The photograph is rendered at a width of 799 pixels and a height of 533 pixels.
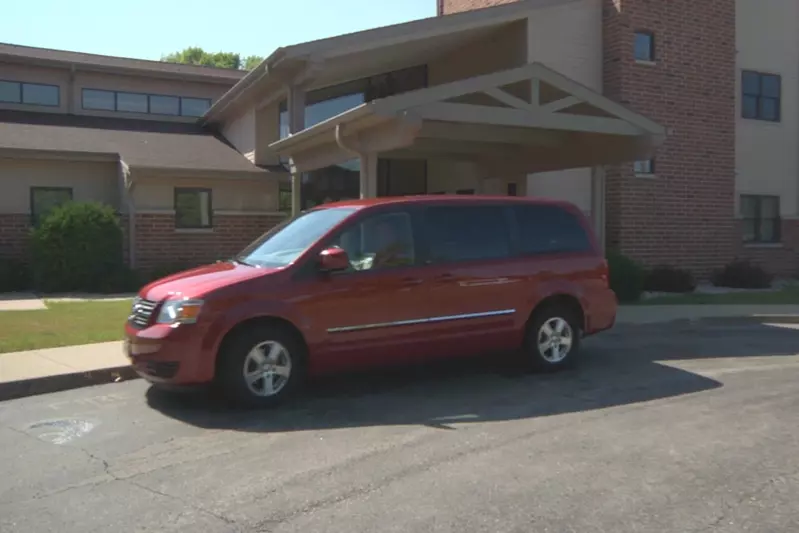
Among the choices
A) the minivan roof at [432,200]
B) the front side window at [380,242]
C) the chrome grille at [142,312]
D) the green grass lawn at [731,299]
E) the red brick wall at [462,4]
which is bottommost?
the green grass lawn at [731,299]

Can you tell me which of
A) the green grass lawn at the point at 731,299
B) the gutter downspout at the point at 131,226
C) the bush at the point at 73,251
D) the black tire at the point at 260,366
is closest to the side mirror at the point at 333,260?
the black tire at the point at 260,366

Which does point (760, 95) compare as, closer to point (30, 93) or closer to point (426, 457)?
point (426, 457)

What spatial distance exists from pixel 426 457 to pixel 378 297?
7.34 feet

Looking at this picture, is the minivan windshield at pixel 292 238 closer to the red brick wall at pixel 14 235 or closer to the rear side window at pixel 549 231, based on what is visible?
the rear side window at pixel 549 231

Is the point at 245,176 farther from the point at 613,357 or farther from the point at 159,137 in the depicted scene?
the point at 613,357

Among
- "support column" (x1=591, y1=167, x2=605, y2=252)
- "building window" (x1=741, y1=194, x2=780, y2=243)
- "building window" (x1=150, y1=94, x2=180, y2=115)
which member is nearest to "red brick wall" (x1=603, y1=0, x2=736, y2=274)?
"building window" (x1=741, y1=194, x2=780, y2=243)

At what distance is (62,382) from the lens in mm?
8156

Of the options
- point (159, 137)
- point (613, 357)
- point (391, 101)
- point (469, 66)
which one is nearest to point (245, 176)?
point (159, 137)

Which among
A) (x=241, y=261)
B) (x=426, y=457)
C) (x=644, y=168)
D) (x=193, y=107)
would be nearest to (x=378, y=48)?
(x=644, y=168)

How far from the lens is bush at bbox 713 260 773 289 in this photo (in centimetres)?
1861

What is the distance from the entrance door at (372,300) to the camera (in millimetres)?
7273

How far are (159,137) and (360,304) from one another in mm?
16266

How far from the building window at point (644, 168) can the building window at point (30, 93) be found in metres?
16.9

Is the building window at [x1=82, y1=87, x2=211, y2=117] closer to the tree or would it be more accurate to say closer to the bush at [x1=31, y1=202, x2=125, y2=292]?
the bush at [x1=31, y1=202, x2=125, y2=292]
